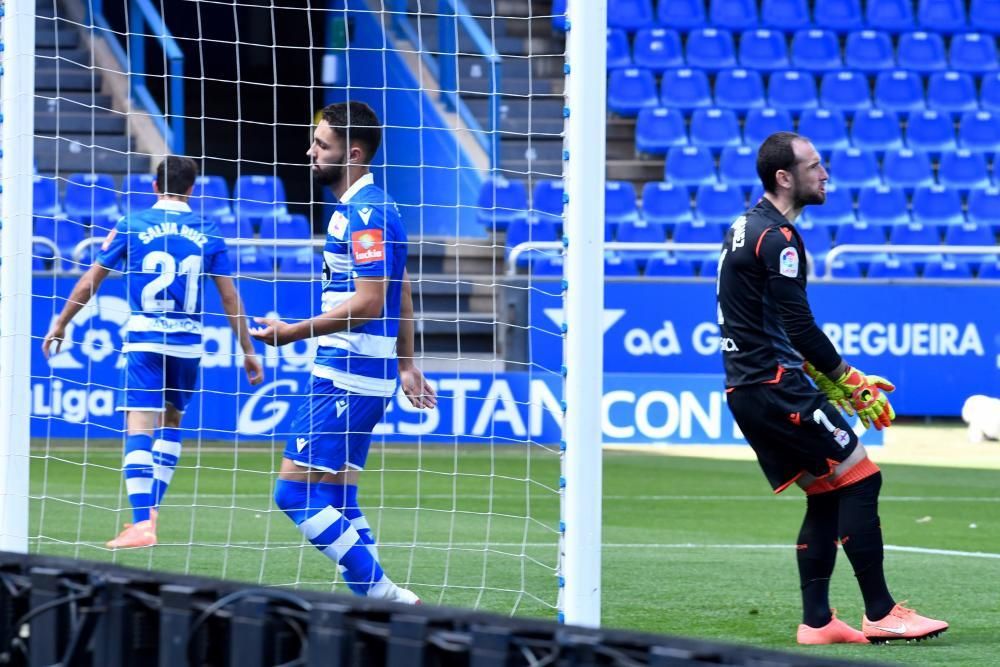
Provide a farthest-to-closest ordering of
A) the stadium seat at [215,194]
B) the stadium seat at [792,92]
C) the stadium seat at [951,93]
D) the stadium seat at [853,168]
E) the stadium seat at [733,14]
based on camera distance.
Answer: the stadium seat at [733,14], the stadium seat at [951,93], the stadium seat at [792,92], the stadium seat at [853,168], the stadium seat at [215,194]

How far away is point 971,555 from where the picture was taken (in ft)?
27.8

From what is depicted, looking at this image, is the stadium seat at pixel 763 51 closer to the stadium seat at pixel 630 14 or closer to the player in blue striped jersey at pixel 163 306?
the stadium seat at pixel 630 14

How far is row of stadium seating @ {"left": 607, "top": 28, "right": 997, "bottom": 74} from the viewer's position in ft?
64.0

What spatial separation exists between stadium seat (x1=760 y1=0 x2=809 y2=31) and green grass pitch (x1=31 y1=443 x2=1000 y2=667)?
27.2 feet

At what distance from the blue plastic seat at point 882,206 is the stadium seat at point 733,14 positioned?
127 inches

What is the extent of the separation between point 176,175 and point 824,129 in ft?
38.9

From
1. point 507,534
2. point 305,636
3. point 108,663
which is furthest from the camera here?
point 507,534

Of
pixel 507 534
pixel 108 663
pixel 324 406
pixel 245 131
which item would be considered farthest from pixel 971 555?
pixel 245 131

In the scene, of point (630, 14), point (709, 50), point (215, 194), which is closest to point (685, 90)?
point (709, 50)

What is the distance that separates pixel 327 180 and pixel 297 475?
40.8 inches

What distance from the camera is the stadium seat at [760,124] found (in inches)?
734

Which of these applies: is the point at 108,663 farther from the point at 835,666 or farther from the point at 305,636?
the point at 835,666

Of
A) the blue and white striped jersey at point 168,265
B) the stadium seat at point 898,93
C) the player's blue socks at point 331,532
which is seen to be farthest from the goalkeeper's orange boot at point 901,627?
→ the stadium seat at point 898,93

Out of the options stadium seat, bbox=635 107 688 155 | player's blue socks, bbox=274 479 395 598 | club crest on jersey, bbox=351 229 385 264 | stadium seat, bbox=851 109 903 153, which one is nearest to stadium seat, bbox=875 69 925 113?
stadium seat, bbox=851 109 903 153
